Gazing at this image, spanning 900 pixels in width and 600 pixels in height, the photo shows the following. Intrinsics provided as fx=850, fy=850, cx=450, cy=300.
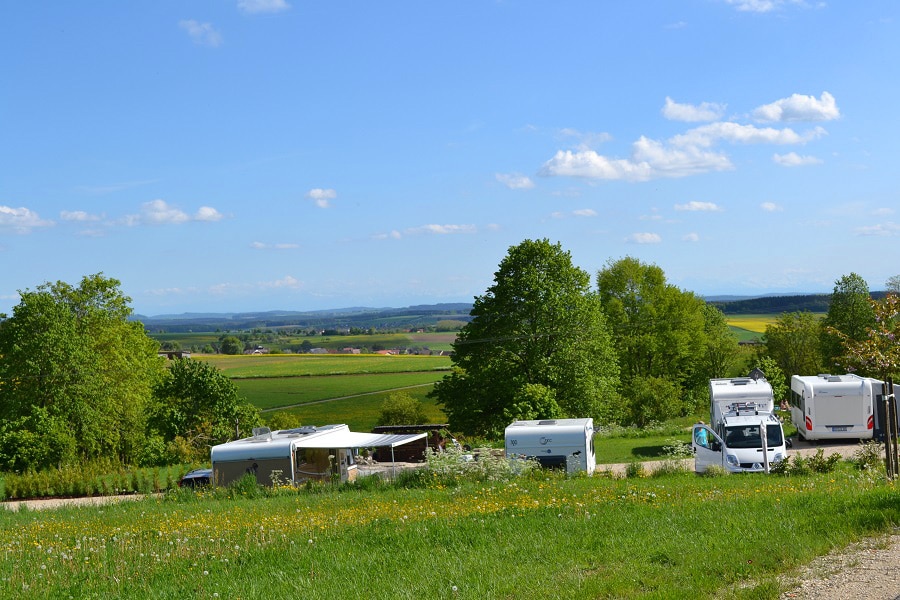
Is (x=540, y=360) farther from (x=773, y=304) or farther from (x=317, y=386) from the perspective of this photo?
(x=773, y=304)

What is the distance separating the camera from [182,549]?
36.4ft

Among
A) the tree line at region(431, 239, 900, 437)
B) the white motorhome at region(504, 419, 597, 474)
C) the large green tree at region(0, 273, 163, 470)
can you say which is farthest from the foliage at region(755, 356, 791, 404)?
the large green tree at region(0, 273, 163, 470)

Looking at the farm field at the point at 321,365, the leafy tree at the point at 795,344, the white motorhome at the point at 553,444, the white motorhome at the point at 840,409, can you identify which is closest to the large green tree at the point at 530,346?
the white motorhome at the point at 840,409

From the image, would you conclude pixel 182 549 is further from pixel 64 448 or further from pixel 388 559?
pixel 64 448

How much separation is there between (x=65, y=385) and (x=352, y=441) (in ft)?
75.7

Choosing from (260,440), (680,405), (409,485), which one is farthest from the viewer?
(680,405)

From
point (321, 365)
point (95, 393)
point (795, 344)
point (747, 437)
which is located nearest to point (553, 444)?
point (747, 437)

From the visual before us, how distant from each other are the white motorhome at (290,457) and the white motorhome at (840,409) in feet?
45.7

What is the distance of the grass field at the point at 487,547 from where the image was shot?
27.4 ft

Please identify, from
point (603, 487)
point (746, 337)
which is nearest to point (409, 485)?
point (603, 487)

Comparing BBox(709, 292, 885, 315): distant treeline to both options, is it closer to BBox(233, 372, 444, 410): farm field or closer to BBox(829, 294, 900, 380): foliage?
BBox(233, 372, 444, 410): farm field

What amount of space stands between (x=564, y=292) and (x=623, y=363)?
20.2m

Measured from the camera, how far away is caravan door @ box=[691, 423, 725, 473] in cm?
2283

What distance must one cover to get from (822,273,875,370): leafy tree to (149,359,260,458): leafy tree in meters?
39.0
